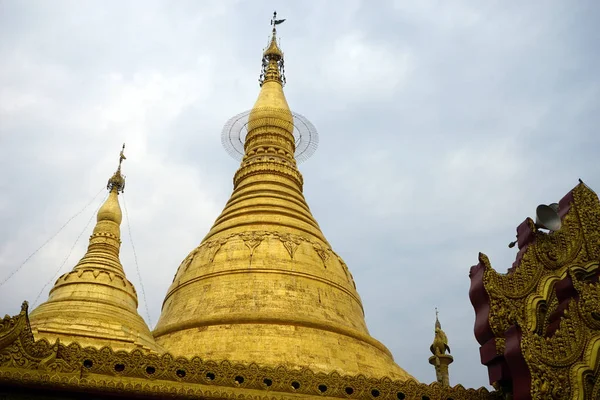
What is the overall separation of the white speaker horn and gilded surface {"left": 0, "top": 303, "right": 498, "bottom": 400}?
7.61 feet

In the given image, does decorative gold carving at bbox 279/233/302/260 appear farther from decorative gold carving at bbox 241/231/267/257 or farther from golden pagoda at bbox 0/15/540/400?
decorative gold carving at bbox 241/231/267/257

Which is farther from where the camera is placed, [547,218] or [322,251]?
[322,251]

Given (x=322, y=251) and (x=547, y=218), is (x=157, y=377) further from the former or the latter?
(x=322, y=251)

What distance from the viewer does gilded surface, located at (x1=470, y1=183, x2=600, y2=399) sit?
648 cm

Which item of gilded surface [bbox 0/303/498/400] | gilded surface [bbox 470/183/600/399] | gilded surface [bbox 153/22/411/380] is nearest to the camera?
gilded surface [bbox 0/303/498/400]

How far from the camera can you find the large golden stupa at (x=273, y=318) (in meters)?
6.51

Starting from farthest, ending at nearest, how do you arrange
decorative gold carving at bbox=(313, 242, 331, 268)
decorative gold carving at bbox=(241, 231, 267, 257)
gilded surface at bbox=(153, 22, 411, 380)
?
decorative gold carving at bbox=(313, 242, 331, 268)
decorative gold carving at bbox=(241, 231, 267, 257)
gilded surface at bbox=(153, 22, 411, 380)

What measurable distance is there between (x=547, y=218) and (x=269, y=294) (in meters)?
8.84

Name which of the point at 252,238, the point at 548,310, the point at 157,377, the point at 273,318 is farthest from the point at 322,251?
the point at 157,377

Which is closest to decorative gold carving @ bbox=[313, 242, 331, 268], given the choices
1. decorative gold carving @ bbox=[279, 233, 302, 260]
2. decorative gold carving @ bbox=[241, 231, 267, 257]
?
decorative gold carving @ bbox=[279, 233, 302, 260]

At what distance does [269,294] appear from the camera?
15336mm

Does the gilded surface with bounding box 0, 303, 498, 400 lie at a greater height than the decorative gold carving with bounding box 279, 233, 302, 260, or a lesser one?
lesser

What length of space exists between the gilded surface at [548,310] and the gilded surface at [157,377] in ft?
3.22

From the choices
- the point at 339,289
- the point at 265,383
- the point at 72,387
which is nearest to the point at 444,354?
the point at 339,289
